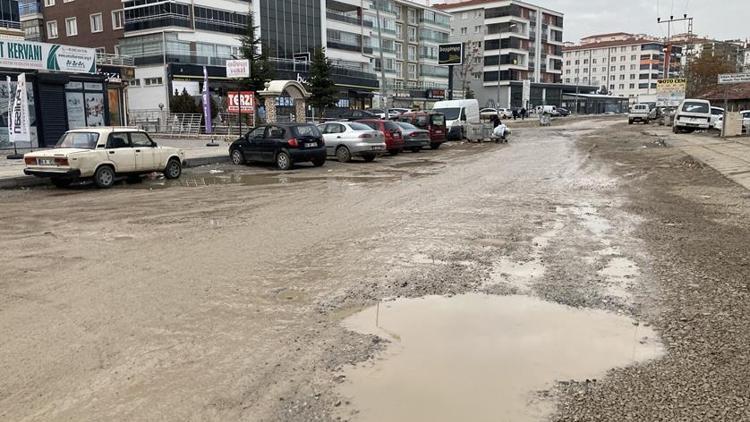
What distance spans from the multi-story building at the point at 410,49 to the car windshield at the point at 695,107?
161ft

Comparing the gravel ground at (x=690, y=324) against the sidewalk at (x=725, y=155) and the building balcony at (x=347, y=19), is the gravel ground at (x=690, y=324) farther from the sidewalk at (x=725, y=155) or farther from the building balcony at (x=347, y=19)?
the building balcony at (x=347, y=19)

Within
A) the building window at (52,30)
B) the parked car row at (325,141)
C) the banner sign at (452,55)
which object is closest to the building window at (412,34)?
the banner sign at (452,55)

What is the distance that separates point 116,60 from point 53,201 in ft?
131

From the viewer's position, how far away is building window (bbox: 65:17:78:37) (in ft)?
204

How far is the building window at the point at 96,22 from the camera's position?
197 feet

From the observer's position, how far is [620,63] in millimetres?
163125

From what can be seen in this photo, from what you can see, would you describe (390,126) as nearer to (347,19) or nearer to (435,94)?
(347,19)

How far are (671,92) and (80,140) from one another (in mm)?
58854

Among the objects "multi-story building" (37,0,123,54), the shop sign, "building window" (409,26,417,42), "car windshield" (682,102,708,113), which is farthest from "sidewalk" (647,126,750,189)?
"building window" (409,26,417,42)

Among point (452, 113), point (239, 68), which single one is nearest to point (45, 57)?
point (239, 68)

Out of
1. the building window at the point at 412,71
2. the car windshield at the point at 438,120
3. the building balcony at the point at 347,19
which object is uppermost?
the building balcony at the point at 347,19

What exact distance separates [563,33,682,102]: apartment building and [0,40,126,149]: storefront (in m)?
144

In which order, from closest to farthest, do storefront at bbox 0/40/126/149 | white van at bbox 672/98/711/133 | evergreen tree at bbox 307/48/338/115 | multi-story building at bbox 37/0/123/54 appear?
storefront at bbox 0/40/126/149
white van at bbox 672/98/711/133
evergreen tree at bbox 307/48/338/115
multi-story building at bbox 37/0/123/54

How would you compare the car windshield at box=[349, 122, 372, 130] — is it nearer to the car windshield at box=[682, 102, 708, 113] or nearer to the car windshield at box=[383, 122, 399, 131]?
the car windshield at box=[383, 122, 399, 131]
